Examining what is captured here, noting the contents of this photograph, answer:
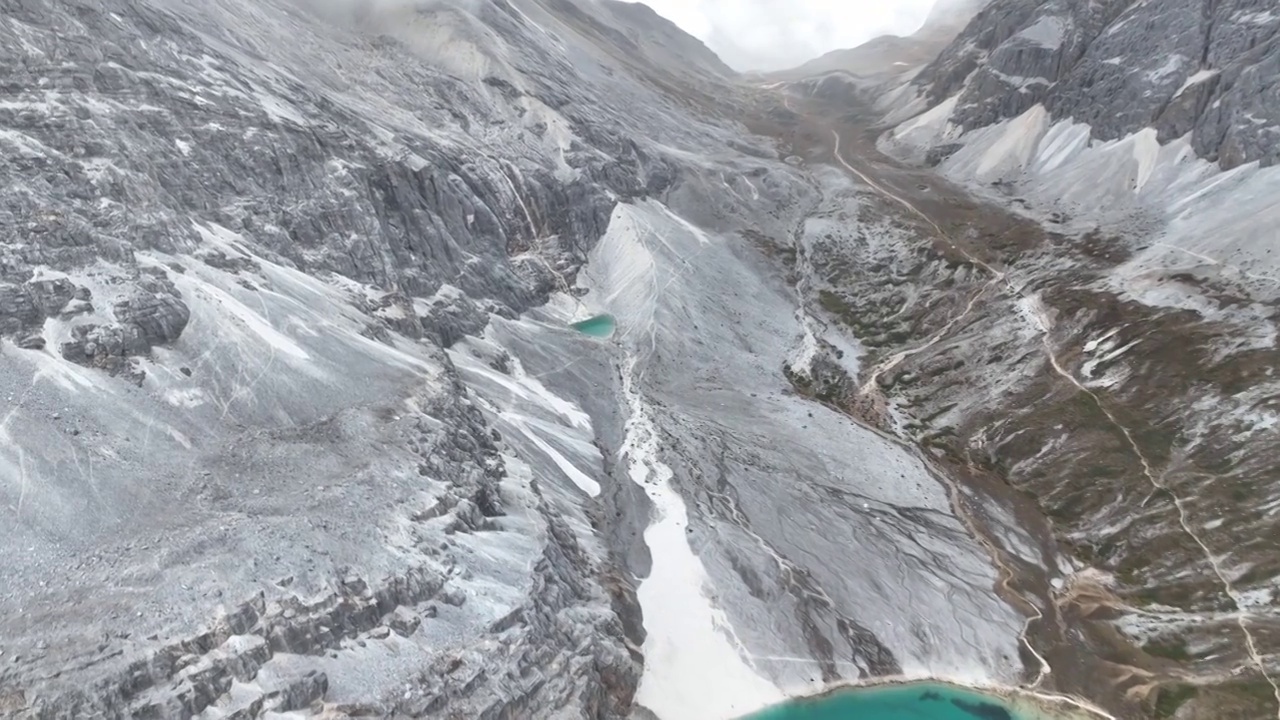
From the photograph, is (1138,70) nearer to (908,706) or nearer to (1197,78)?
(1197,78)

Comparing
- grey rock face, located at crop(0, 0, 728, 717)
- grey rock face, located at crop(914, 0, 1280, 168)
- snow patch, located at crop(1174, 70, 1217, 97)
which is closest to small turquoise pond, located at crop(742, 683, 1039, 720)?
grey rock face, located at crop(0, 0, 728, 717)

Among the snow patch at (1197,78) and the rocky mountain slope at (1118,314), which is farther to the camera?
the snow patch at (1197,78)

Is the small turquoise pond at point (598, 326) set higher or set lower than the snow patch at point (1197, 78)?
lower

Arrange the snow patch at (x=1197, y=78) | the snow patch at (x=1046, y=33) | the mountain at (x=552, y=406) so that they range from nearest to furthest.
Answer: the mountain at (x=552, y=406), the snow patch at (x=1197, y=78), the snow patch at (x=1046, y=33)

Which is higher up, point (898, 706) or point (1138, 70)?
point (1138, 70)

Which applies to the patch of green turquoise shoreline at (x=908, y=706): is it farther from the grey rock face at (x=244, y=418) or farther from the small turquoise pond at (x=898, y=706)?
the grey rock face at (x=244, y=418)

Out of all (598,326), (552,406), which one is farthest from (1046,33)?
(552,406)

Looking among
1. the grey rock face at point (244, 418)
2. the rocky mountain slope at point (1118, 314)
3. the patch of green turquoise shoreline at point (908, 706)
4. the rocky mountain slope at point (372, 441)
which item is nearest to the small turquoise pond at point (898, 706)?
the patch of green turquoise shoreline at point (908, 706)
